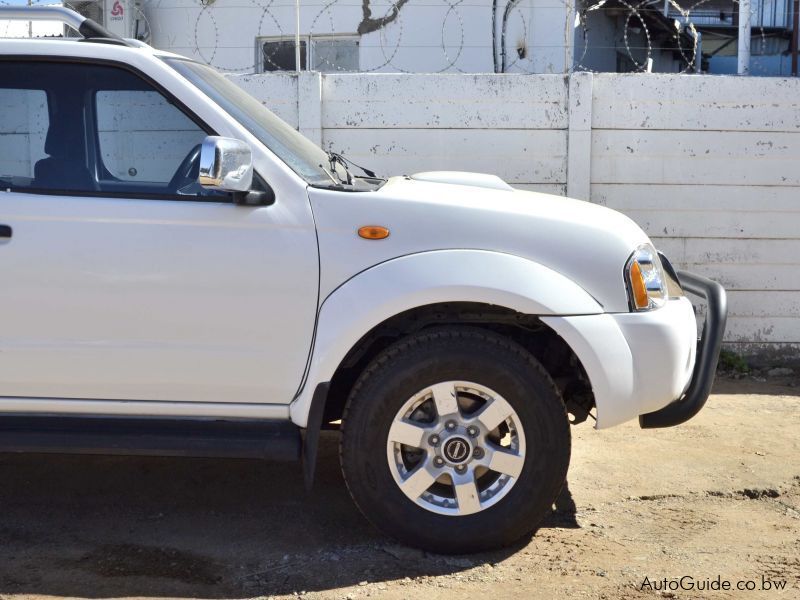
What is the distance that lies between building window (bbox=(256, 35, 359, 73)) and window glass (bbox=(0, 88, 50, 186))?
25.3 ft

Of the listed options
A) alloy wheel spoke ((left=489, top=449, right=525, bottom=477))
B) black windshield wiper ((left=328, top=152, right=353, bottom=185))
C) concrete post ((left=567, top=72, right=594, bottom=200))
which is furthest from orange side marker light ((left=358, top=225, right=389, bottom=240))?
concrete post ((left=567, top=72, right=594, bottom=200))

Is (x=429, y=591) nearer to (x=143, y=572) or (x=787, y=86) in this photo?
(x=143, y=572)

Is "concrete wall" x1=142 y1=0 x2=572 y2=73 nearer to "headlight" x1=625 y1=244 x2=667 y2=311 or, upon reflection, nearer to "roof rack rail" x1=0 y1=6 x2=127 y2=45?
"roof rack rail" x1=0 y1=6 x2=127 y2=45

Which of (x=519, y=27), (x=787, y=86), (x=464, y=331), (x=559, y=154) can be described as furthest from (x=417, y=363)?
(x=519, y=27)

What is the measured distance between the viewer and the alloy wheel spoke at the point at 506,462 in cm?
405

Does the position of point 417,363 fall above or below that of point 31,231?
below

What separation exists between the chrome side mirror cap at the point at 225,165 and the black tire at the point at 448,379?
0.87 m

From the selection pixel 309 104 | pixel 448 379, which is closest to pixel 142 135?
pixel 448 379

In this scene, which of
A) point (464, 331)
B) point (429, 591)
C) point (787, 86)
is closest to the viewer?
point (429, 591)

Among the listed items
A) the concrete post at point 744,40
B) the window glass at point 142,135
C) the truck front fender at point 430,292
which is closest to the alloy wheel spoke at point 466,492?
the truck front fender at point 430,292

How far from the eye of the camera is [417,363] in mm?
4004

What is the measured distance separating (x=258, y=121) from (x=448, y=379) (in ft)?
4.42

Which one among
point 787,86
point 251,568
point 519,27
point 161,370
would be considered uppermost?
point 519,27

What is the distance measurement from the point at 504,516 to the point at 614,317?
89cm
